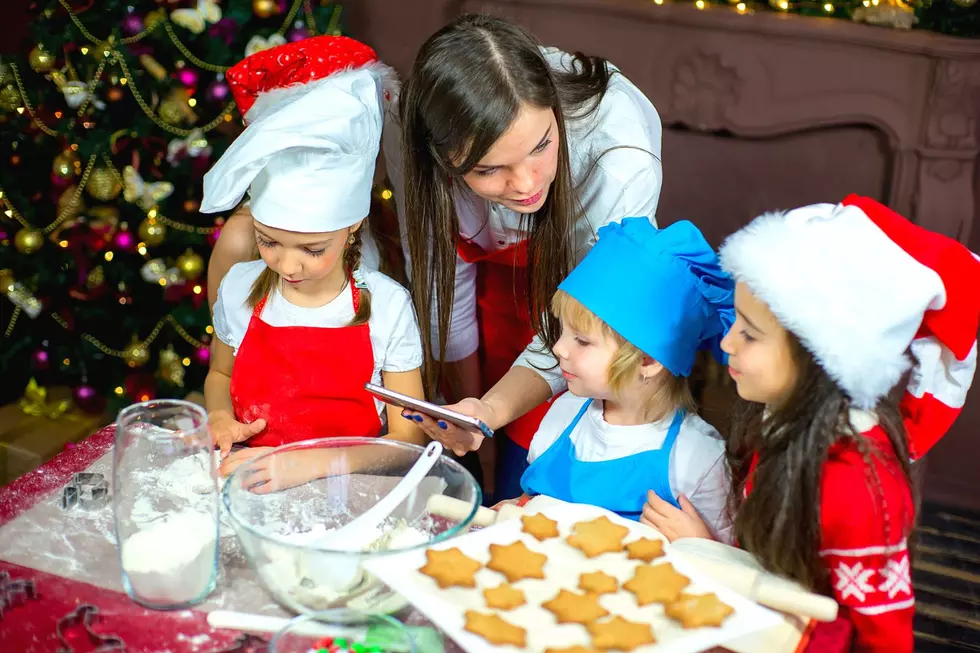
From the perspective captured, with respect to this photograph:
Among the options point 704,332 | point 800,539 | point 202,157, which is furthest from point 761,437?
point 202,157

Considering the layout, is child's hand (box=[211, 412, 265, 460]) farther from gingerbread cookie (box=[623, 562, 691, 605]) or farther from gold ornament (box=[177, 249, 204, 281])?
gold ornament (box=[177, 249, 204, 281])

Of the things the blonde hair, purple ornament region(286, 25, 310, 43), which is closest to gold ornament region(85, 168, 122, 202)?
purple ornament region(286, 25, 310, 43)

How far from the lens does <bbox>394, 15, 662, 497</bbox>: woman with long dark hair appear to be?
5.08ft

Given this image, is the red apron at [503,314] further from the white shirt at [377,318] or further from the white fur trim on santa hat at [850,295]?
the white fur trim on santa hat at [850,295]

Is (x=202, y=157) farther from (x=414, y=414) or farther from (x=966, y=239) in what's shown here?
(x=966, y=239)

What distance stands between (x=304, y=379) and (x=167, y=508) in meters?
A: 0.55

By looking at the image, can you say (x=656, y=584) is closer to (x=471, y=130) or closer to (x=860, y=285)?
(x=860, y=285)

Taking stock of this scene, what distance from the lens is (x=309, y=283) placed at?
173 centimetres

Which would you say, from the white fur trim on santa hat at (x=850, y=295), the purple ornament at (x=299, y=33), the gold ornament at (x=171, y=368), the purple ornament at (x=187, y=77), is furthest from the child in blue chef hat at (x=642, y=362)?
the gold ornament at (x=171, y=368)

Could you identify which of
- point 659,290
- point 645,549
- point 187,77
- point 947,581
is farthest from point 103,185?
point 947,581

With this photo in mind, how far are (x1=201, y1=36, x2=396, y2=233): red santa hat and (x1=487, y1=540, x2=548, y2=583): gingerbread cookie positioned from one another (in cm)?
68

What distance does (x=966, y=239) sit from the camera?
2662mm

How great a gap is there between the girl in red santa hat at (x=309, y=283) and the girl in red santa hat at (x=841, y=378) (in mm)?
643

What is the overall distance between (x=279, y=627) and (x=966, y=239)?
2.25 metres
